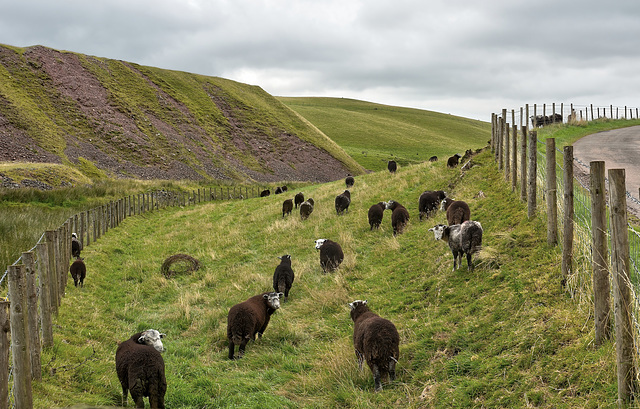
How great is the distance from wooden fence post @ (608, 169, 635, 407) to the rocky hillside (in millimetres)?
45951

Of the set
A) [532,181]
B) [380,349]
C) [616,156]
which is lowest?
[380,349]

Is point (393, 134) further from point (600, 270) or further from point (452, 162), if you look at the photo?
point (600, 270)

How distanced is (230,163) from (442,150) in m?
37.4

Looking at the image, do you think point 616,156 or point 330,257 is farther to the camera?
point 616,156

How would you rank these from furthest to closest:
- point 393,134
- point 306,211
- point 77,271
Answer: point 393,134
point 306,211
point 77,271

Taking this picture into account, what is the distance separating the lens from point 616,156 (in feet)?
68.0

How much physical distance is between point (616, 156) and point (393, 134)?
73.6 meters

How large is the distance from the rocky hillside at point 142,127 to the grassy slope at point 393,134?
30.8 ft

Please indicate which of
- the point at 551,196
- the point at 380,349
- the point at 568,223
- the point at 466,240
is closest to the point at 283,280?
the point at 466,240

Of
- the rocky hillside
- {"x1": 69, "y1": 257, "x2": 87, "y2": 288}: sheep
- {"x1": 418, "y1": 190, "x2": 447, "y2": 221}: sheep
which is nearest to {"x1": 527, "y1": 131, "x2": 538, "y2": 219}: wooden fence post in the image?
{"x1": 418, "y1": 190, "x2": 447, "y2": 221}: sheep

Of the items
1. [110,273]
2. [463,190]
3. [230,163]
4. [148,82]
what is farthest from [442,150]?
[110,273]

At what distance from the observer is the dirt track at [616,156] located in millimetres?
14331

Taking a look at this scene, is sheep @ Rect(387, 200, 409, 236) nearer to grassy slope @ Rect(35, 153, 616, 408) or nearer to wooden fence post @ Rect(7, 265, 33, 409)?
grassy slope @ Rect(35, 153, 616, 408)

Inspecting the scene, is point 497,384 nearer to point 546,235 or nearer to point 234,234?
point 546,235
